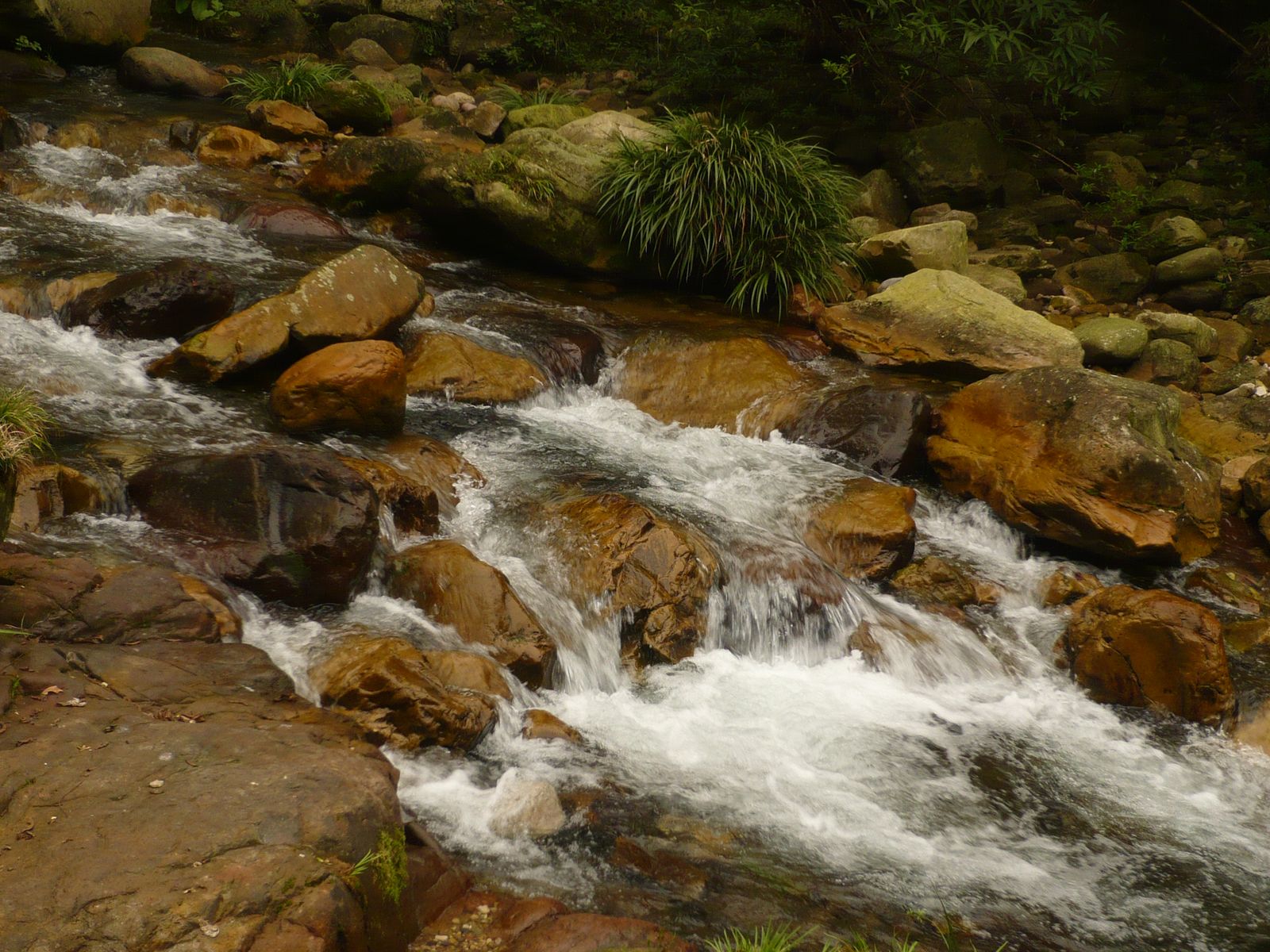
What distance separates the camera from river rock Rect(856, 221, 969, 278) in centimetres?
939

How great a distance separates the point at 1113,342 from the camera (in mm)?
8555

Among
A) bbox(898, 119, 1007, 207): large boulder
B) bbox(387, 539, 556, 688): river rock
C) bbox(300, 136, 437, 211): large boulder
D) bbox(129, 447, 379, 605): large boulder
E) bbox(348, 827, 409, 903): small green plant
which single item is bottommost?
bbox(387, 539, 556, 688): river rock

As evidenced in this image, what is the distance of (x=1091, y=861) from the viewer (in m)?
4.03

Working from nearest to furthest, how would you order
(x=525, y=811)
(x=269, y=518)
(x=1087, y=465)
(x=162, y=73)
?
(x=525, y=811)
(x=269, y=518)
(x=1087, y=465)
(x=162, y=73)

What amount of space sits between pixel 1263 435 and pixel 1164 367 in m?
1.09

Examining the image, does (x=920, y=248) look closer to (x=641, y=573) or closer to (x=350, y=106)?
(x=641, y=573)

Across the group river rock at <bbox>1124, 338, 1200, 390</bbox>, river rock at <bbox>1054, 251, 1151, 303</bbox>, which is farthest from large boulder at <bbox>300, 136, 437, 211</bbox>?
river rock at <bbox>1124, 338, 1200, 390</bbox>

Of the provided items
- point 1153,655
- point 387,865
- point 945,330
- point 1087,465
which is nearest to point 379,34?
point 945,330

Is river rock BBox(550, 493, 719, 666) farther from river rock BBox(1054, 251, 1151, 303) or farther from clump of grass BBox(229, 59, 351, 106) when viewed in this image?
clump of grass BBox(229, 59, 351, 106)

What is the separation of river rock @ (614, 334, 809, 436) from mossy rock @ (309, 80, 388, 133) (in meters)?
5.12

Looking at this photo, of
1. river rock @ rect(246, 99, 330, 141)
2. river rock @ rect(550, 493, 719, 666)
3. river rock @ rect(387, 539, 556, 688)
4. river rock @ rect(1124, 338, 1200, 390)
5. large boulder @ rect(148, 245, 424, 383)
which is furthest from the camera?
river rock @ rect(246, 99, 330, 141)

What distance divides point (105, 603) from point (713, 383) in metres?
5.06

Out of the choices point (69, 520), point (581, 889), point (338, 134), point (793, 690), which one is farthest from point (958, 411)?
point (338, 134)

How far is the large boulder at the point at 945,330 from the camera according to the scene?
7.98 meters
